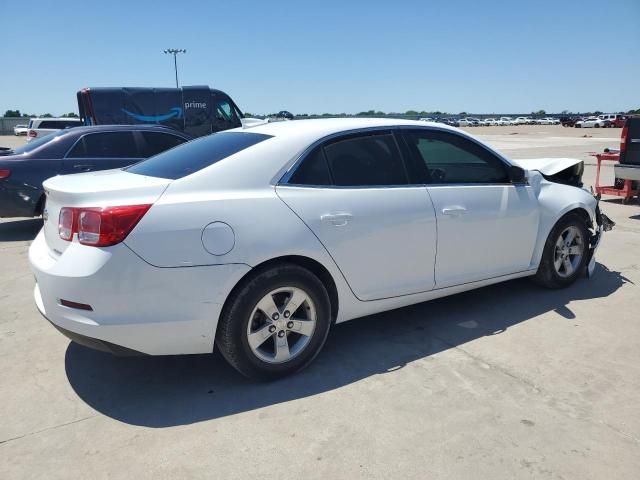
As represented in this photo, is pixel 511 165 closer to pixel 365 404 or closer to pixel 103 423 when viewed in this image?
pixel 365 404

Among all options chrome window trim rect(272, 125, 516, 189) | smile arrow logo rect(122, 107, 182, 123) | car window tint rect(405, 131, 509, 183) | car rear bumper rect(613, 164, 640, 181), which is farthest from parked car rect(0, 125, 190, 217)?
smile arrow logo rect(122, 107, 182, 123)

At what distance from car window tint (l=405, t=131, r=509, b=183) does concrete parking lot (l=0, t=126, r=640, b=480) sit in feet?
3.74

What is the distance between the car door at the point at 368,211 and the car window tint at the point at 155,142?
505 centimetres

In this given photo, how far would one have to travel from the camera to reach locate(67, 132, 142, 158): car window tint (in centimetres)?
725

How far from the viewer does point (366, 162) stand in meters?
3.57

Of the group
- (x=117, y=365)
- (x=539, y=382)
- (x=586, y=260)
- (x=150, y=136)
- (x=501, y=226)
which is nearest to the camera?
(x=539, y=382)

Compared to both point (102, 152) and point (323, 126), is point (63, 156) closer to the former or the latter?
point (102, 152)

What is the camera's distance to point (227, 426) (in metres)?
2.76

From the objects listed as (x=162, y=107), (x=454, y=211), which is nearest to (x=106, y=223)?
(x=454, y=211)

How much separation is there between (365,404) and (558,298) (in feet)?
8.39

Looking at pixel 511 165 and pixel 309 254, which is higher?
pixel 511 165

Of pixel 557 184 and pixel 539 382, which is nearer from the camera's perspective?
pixel 539 382

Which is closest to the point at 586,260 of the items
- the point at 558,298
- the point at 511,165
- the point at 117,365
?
the point at 558,298

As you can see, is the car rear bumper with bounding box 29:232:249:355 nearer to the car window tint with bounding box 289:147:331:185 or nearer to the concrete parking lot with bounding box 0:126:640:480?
the concrete parking lot with bounding box 0:126:640:480
